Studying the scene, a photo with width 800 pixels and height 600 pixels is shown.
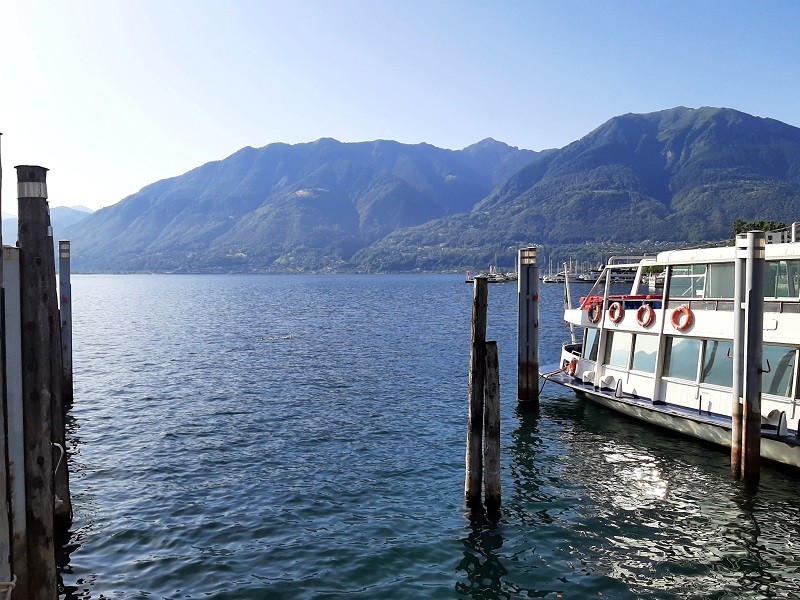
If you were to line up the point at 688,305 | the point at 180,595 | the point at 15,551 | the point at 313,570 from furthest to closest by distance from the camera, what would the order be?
the point at 688,305 < the point at 313,570 < the point at 180,595 < the point at 15,551

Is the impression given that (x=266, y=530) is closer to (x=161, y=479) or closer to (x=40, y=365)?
(x=161, y=479)

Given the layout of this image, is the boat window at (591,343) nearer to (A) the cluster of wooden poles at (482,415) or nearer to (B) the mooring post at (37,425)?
(A) the cluster of wooden poles at (482,415)

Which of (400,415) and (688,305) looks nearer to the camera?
(688,305)

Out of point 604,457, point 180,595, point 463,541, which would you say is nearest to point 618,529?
point 463,541

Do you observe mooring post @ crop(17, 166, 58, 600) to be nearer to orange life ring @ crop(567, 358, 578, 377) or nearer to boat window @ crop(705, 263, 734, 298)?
boat window @ crop(705, 263, 734, 298)

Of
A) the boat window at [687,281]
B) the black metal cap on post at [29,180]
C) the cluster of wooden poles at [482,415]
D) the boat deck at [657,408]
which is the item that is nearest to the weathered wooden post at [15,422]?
the black metal cap on post at [29,180]

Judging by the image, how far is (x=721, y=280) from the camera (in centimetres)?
1816

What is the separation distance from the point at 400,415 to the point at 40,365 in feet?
53.6

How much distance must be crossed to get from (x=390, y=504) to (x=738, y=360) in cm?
872

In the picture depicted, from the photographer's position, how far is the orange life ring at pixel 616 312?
22.0 metres

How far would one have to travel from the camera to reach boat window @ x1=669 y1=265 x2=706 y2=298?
62.4 feet

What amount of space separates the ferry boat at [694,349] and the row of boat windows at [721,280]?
3 cm

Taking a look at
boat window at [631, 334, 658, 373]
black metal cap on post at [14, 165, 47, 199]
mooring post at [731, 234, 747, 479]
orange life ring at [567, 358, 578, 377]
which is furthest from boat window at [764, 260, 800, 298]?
black metal cap on post at [14, 165, 47, 199]

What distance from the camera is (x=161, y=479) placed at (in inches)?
629
